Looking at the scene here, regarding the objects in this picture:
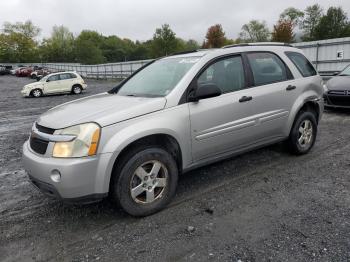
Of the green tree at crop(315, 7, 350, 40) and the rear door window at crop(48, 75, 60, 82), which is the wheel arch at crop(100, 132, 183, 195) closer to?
the rear door window at crop(48, 75, 60, 82)

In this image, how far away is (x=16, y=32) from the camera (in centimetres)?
9338

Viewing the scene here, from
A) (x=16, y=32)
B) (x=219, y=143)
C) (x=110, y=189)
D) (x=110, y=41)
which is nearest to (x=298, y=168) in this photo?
(x=219, y=143)

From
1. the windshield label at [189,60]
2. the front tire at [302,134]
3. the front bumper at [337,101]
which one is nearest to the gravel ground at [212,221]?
the front tire at [302,134]

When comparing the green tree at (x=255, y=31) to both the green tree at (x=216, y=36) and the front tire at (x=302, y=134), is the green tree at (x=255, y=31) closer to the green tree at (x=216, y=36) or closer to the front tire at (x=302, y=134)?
the green tree at (x=216, y=36)

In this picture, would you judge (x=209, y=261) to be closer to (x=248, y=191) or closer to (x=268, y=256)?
(x=268, y=256)

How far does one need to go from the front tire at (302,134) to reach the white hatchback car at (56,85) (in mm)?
18101

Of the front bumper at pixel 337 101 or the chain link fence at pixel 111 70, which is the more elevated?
the chain link fence at pixel 111 70

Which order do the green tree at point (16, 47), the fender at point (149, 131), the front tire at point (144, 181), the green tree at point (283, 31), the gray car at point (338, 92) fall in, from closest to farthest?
the fender at point (149, 131)
the front tire at point (144, 181)
the gray car at point (338, 92)
the green tree at point (283, 31)
the green tree at point (16, 47)

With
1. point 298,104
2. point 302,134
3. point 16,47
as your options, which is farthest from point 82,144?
Answer: point 16,47

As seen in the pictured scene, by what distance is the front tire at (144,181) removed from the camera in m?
3.24

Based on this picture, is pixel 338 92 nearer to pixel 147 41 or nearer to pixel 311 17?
pixel 311 17

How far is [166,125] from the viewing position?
3.45 meters

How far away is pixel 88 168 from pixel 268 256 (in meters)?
1.81

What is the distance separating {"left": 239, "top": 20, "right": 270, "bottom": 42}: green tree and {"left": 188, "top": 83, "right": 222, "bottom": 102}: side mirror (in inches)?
3035
